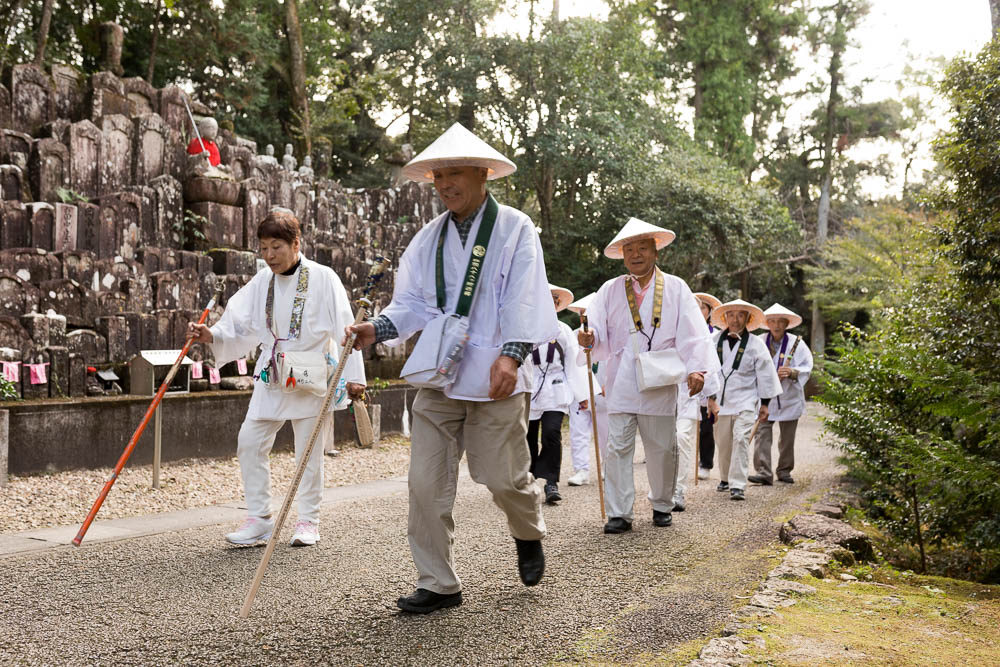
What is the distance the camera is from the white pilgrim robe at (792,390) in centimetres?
1009

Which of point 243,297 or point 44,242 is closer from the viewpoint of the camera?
point 243,297

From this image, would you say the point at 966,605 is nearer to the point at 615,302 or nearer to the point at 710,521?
the point at 710,521

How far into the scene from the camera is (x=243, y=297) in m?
5.61

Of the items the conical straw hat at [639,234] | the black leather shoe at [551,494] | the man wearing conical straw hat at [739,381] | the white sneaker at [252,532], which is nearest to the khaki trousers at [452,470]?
the white sneaker at [252,532]

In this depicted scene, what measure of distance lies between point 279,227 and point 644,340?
2655mm

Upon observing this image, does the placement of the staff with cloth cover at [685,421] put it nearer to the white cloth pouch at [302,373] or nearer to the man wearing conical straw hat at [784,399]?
the man wearing conical straw hat at [784,399]

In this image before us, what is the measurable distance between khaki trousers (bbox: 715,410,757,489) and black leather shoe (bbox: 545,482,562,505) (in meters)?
1.72

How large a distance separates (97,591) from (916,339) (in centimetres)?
625

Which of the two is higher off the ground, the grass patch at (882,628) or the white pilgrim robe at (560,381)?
the white pilgrim robe at (560,381)

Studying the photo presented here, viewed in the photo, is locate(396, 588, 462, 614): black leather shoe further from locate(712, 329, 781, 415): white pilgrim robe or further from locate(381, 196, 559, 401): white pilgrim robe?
locate(712, 329, 781, 415): white pilgrim robe

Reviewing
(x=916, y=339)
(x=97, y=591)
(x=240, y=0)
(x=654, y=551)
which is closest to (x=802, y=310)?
(x=240, y=0)

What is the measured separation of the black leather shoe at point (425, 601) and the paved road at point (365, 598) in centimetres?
5

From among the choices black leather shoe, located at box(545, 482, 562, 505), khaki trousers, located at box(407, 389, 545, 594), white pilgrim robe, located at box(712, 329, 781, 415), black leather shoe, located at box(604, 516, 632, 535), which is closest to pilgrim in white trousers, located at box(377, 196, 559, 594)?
khaki trousers, located at box(407, 389, 545, 594)

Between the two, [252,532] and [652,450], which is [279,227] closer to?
[252,532]
